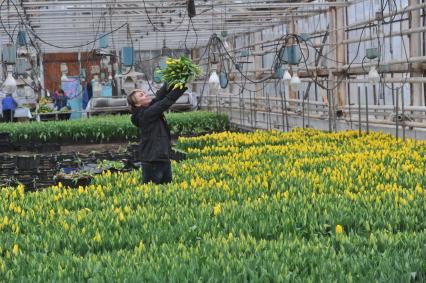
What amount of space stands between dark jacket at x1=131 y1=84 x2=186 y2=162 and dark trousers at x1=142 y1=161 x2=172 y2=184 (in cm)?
6

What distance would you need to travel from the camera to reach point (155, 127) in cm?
699

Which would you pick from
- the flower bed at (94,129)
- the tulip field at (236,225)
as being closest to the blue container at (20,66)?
the flower bed at (94,129)

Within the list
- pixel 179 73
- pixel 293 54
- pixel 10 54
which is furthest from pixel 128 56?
pixel 179 73

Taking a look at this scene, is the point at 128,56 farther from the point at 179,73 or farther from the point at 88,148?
the point at 179,73

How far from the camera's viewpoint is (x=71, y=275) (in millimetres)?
3400

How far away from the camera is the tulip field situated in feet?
10.9

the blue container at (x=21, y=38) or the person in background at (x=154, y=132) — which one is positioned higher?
the blue container at (x=21, y=38)

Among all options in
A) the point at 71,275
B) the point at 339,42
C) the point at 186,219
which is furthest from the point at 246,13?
the point at 71,275

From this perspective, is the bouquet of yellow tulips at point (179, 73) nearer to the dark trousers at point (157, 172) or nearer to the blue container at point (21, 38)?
the dark trousers at point (157, 172)

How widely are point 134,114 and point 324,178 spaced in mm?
2251

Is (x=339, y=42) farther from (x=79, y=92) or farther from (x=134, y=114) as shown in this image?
(x=79, y=92)

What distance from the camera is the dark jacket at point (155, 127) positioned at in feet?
22.6

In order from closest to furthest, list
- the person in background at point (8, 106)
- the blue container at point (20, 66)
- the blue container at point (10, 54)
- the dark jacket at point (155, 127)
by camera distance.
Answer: the dark jacket at point (155, 127) → the blue container at point (10, 54) → the blue container at point (20, 66) → the person in background at point (8, 106)

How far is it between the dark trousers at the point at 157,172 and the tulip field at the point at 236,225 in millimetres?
118
